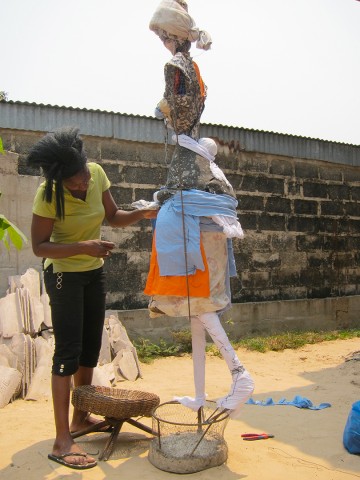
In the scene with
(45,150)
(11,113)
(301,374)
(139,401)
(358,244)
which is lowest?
(301,374)

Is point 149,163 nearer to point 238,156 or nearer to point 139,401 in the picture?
point 238,156

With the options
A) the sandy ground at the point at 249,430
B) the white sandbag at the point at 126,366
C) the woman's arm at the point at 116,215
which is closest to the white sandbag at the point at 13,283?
the white sandbag at the point at 126,366

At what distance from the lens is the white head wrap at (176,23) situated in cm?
311

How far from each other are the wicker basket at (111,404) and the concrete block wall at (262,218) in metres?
2.72

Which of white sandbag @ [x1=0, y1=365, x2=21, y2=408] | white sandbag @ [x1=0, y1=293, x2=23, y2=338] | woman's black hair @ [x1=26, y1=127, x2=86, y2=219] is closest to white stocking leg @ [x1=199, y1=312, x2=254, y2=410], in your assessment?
woman's black hair @ [x1=26, y1=127, x2=86, y2=219]

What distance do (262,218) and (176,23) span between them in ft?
15.6

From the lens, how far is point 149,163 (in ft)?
22.1

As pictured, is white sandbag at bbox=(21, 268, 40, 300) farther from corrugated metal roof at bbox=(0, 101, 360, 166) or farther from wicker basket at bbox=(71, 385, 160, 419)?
wicker basket at bbox=(71, 385, 160, 419)

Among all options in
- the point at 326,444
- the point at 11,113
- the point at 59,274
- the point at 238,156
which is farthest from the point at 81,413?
the point at 238,156

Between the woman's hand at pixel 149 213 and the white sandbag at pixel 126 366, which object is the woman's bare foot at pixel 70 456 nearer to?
the woman's hand at pixel 149 213

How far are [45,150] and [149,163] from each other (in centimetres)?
370

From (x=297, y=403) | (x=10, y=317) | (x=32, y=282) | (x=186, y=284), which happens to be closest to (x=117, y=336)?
(x=32, y=282)

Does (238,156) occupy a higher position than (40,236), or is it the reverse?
(238,156)

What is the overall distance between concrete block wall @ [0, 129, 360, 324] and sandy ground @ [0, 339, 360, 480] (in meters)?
1.58
